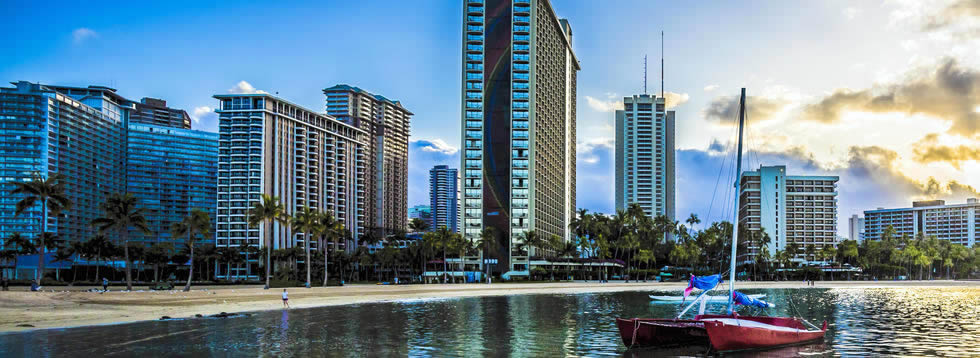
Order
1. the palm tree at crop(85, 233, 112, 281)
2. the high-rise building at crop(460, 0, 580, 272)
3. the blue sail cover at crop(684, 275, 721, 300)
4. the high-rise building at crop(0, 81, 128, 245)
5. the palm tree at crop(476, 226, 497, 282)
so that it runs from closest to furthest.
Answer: the blue sail cover at crop(684, 275, 721, 300)
the palm tree at crop(85, 233, 112, 281)
the palm tree at crop(476, 226, 497, 282)
the high-rise building at crop(0, 81, 128, 245)
the high-rise building at crop(460, 0, 580, 272)

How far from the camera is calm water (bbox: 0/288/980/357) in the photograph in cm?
3494

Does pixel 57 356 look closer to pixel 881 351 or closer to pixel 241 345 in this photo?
pixel 241 345

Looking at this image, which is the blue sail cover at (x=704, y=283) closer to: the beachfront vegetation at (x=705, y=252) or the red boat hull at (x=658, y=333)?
the red boat hull at (x=658, y=333)

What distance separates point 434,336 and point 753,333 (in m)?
17.1

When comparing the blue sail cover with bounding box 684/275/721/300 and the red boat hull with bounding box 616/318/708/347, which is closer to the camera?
the red boat hull with bounding box 616/318/708/347

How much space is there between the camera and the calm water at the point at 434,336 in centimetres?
3494

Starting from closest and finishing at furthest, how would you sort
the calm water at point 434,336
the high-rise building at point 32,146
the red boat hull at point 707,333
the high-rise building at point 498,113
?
the red boat hull at point 707,333
the calm water at point 434,336
the high-rise building at point 32,146
the high-rise building at point 498,113

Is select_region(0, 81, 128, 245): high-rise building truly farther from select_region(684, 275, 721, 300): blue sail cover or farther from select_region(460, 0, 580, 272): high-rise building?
select_region(684, 275, 721, 300): blue sail cover

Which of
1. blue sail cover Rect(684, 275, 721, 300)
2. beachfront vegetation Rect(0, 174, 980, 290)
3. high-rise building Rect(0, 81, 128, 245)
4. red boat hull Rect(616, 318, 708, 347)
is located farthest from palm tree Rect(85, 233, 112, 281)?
red boat hull Rect(616, 318, 708, 347)

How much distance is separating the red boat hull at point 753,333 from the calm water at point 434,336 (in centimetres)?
65

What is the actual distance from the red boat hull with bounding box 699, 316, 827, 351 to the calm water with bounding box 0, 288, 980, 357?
0.65 meters

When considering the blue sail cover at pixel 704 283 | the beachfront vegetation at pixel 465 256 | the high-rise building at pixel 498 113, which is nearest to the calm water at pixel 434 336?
the blue sail cover at pixel 704 283

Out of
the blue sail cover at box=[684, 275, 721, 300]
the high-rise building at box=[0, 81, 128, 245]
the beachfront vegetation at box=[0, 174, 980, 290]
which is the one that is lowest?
the beachfront vegetation at box=[0, 174, 980, 290]

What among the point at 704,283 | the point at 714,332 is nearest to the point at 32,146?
the point at 704,283
